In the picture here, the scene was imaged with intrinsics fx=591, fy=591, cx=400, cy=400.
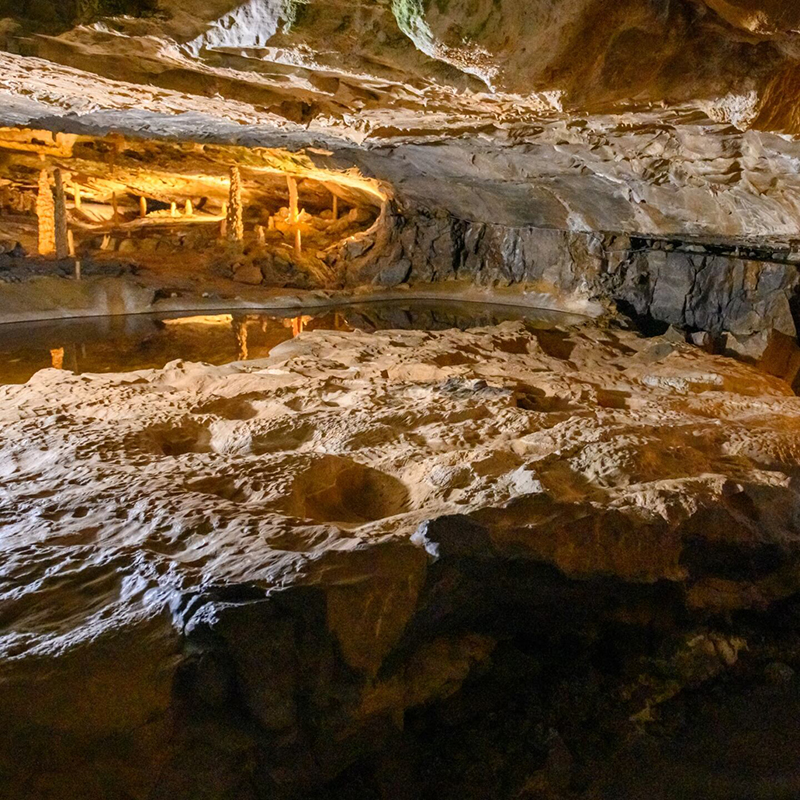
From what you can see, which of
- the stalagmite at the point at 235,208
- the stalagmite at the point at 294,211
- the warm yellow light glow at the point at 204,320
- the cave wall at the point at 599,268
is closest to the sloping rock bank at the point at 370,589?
the warm yellow light glow at the point at 204,320

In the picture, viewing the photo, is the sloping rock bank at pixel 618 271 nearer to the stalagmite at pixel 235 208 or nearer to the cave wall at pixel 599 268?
the cave wall at pixel 599 268

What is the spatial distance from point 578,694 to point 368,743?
140 cm

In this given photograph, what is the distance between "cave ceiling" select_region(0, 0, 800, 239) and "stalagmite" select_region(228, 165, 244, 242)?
6.16 meters

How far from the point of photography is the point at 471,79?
16.6ft

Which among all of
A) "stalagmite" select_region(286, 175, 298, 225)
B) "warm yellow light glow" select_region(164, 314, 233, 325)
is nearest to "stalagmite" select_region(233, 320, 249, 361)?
"warm yellow light glow" select_region(164, 314, 233, 325)

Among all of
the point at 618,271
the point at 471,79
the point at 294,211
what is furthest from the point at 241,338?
the point at 618,271

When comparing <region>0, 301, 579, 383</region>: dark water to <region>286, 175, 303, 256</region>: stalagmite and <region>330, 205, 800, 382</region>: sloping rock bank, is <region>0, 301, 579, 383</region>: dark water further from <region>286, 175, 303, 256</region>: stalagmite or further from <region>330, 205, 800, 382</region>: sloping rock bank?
<region>286, 175, 303, 256</region>: stalagmite

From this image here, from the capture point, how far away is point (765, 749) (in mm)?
3420

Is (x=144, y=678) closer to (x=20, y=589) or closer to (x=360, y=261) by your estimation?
(x=20, y=589)

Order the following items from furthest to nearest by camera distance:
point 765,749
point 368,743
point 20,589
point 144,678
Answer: point 765,749
point 368,743
point 20,589
point 144,678

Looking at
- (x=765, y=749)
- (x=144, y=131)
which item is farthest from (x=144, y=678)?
(x=144, y=131)

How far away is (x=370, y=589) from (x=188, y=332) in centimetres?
911

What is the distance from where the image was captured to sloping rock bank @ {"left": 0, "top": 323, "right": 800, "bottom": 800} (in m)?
2.52

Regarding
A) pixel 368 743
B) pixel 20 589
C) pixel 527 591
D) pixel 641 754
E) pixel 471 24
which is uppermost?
pixel 471 24
